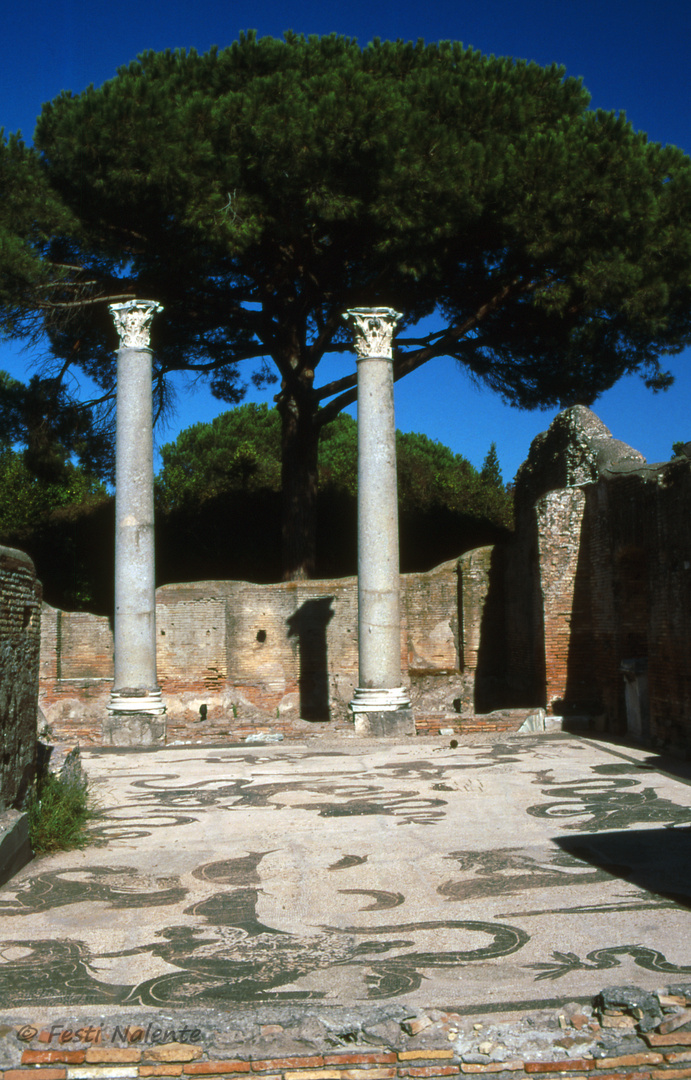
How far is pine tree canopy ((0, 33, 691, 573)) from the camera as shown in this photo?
12430 millimetres

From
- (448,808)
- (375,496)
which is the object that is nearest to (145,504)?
(375,496)

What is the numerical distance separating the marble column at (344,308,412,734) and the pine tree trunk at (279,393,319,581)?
3.58 m

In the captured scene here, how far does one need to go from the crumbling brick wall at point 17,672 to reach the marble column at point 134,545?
596cm

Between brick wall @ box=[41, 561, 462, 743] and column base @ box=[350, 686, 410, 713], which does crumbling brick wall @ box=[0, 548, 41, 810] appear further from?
brick wall @ box=[41, 561, 462, 743]

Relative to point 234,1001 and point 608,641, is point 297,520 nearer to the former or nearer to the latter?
point 608,641

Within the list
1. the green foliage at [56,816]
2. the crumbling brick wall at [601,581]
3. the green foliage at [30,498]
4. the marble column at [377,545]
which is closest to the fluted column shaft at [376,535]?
the marble column at [377,545]

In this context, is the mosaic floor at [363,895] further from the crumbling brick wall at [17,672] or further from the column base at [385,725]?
the column base at [385,725]

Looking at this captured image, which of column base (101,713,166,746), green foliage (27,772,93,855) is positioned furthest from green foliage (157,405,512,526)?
green foliage (27,772,93,855)

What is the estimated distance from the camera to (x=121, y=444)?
1191 centimetres

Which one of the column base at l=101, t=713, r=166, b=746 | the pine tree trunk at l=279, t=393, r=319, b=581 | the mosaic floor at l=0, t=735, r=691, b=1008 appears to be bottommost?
the mosaic floor at l=0, t=735, r=691, b=1008

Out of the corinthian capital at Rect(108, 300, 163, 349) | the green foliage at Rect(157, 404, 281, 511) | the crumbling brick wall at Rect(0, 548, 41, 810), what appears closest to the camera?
the crumbling brick wall at Rect(0, 548, 41, 810)

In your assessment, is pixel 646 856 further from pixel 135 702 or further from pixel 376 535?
pixel 135 702

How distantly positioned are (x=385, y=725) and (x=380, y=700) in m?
0.32

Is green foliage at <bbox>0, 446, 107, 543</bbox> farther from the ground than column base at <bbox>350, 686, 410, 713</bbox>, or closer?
farther from the ground
